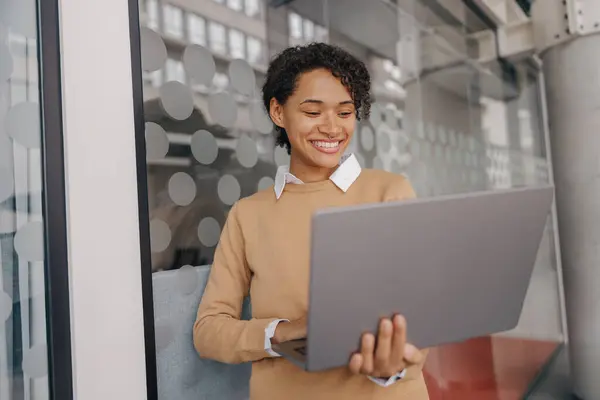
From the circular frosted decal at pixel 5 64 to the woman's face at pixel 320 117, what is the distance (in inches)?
22.4

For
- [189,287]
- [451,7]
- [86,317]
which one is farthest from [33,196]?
[451,7]

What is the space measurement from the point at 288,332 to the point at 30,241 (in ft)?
1.79

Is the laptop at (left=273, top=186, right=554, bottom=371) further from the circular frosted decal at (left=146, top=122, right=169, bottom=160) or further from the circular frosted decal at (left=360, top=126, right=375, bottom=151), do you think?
the circular frosted decal at (left=360, top=126, right=375, bottom=151)

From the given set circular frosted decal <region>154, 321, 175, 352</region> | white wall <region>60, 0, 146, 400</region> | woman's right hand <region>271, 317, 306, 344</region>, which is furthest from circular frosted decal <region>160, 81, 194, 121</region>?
woman's right hand <region>271, 317, 306, 344</region>

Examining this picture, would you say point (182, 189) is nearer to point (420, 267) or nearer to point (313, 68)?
point (313, 68)

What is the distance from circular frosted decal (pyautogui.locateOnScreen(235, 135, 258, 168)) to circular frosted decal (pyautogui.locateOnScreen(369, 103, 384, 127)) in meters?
0.73

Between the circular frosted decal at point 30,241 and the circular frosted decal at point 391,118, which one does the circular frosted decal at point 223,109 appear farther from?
the circular frosted decal at point 391,118

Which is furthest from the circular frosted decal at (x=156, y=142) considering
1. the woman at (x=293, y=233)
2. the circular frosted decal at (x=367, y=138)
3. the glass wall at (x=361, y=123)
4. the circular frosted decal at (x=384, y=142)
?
the circular frosted decal at (x=384, y=142)

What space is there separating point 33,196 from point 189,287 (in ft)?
1.36

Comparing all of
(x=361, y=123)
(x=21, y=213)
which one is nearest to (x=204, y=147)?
(x=21, y=213)

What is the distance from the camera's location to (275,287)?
1012mm

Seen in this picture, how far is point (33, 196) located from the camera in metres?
0.98

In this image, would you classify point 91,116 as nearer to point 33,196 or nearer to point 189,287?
point 33,196

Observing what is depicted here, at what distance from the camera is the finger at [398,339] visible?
775 millimetres
